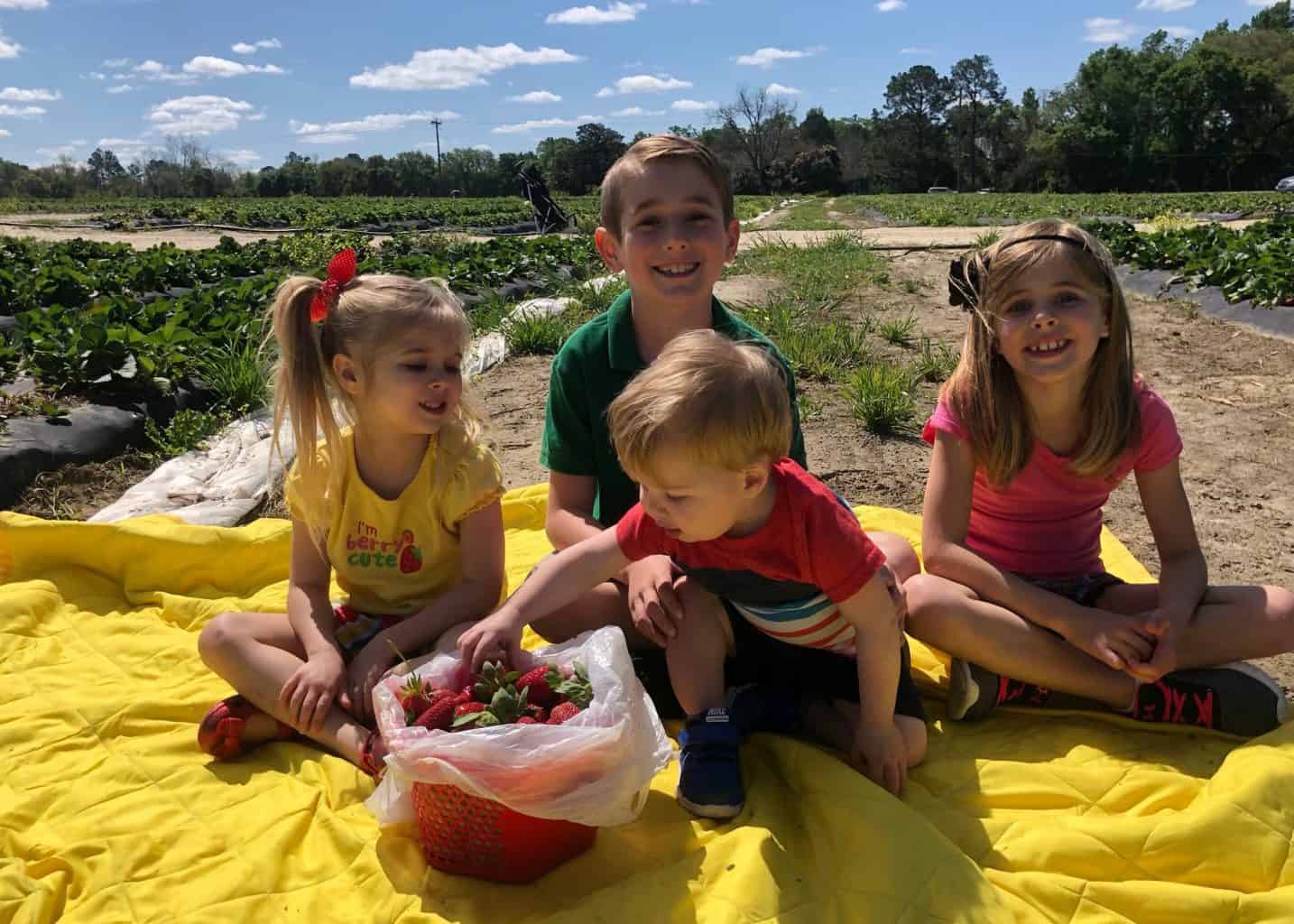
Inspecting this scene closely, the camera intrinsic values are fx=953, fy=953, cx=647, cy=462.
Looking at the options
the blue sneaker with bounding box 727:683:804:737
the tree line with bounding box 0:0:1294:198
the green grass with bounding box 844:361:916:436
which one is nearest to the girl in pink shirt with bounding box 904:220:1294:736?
the blue sneaker with bounding box 727:683:804:737

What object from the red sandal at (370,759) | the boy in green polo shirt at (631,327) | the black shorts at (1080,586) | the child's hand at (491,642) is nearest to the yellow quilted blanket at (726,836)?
the red sandal at (370,759)

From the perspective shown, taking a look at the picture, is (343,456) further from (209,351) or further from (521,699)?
(209,351)

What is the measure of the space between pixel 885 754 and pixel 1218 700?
79cm

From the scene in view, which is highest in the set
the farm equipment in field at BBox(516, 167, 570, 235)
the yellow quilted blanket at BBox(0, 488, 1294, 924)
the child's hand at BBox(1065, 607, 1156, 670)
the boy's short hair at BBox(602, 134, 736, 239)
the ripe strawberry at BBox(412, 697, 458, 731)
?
the farm equipment in field at BBox(516, 167, 570, 235)

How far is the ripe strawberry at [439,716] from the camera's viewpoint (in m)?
1.64

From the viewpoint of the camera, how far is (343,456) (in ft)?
7.74

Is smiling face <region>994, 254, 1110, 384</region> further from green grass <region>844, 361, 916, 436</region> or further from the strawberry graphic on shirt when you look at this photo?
green grass <region>844, 361, 916, 436</region>

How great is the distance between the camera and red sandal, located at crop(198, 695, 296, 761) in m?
2.14

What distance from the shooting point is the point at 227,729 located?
7.02ft

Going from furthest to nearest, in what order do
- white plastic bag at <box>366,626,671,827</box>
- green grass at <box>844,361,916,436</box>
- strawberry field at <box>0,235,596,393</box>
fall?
strawberry field at <box>0,235,596,393</box> → green grass at <box>844,361,916,436</box> → white plastic bag at <box>366,626,671,827</box>

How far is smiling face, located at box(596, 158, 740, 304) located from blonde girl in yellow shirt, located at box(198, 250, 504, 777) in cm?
49

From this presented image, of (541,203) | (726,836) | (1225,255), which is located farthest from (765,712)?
(541,203)

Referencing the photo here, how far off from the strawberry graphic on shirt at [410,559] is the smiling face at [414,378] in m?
0.30

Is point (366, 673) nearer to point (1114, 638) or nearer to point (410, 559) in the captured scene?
point (410, 559)
